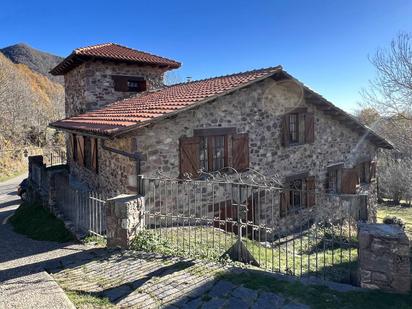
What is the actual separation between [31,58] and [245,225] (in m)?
79.4

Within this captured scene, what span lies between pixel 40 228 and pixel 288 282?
25.2 ft

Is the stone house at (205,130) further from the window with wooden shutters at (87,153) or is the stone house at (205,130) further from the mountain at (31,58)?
the mountain at (31,58)

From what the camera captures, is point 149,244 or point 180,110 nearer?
point 149,244


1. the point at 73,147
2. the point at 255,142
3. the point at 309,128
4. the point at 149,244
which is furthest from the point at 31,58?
the point at 149,244

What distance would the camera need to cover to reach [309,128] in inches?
537

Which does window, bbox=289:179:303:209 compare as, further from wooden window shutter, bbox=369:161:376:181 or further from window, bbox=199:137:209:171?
wooden window shutter, bbox=369:161:376:181

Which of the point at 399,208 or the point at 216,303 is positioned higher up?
the point at 216,303

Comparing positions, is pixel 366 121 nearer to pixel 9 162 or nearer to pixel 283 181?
pixel 283 181

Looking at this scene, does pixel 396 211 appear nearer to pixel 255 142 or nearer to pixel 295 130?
pixel 295 130

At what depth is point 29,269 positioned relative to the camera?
654 cm

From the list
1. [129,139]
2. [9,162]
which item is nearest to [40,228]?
[129,139]

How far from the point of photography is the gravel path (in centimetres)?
520

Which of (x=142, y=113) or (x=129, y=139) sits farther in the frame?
(x=142, y=113)

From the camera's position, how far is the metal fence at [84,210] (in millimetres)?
8430
